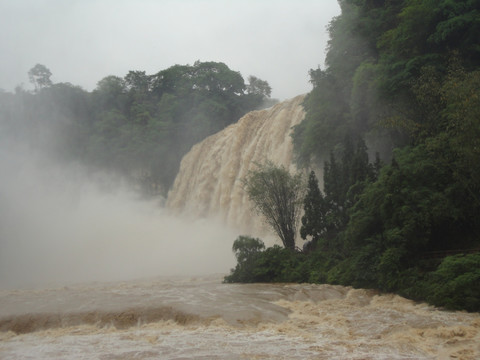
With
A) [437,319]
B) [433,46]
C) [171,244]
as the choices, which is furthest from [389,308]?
[171,244]

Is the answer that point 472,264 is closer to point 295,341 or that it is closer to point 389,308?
point 389,308

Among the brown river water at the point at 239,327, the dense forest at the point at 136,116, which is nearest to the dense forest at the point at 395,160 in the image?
the brown river water at the point at 239,327

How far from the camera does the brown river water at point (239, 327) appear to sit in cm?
807

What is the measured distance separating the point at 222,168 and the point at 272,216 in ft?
38.5

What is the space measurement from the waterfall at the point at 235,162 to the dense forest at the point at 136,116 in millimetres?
12015

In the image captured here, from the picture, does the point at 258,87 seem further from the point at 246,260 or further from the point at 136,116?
the point at 246,260

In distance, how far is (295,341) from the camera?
28.7ft

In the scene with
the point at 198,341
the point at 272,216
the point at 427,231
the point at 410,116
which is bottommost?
the point at 198,341

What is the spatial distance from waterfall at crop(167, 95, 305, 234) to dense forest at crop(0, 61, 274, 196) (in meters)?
12.0

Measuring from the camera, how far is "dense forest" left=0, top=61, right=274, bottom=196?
169ft

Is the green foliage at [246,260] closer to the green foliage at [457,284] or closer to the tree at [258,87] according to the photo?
the green foliage at [457,284]

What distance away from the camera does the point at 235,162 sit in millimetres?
32594

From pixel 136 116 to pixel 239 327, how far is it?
1991 inches

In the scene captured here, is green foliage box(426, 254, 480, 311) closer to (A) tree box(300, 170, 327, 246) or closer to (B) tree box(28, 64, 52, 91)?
(A) tree box(300, 170, 327, 246)
